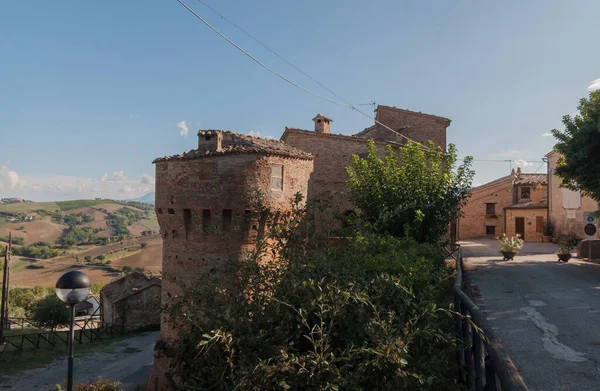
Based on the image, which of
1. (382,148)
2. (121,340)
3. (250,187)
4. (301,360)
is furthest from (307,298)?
(121,340)

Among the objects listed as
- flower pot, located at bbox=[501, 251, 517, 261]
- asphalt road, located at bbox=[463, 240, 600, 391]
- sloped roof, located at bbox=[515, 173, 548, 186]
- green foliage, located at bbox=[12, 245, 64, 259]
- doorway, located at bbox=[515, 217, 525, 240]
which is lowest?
green foliage, located at bbox=[12, 245, 64, 259]

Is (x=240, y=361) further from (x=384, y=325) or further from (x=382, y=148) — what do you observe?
(x=382, y=148)

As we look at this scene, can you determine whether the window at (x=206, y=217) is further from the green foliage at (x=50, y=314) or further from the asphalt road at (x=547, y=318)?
the green foliage at (x=50, y=314)

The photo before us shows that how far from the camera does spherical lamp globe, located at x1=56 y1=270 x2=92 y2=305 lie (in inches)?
275

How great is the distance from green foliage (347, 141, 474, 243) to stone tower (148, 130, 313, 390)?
3880mm

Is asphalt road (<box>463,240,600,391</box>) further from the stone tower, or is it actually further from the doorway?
the doorway

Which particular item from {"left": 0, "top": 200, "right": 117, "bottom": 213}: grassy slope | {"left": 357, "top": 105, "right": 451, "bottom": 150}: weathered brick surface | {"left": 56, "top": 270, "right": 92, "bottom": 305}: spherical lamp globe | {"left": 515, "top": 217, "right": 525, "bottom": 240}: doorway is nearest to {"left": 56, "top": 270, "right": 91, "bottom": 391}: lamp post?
{"left": 56, "top": 270, "right": 92, "bottom": 305}: spherical lamp globe

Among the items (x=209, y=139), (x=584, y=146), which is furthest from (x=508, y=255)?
(x=209, y=139)

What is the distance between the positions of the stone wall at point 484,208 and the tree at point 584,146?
21637mm

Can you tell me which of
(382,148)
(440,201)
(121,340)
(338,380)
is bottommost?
(121,340)

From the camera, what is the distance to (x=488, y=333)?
13.3 ft

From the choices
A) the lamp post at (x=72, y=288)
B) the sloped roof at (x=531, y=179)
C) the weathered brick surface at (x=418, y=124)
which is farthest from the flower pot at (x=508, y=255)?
the sloped roof at (x=531, y=179)

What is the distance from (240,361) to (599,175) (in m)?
17.0

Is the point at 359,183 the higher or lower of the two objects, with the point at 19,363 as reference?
higher
